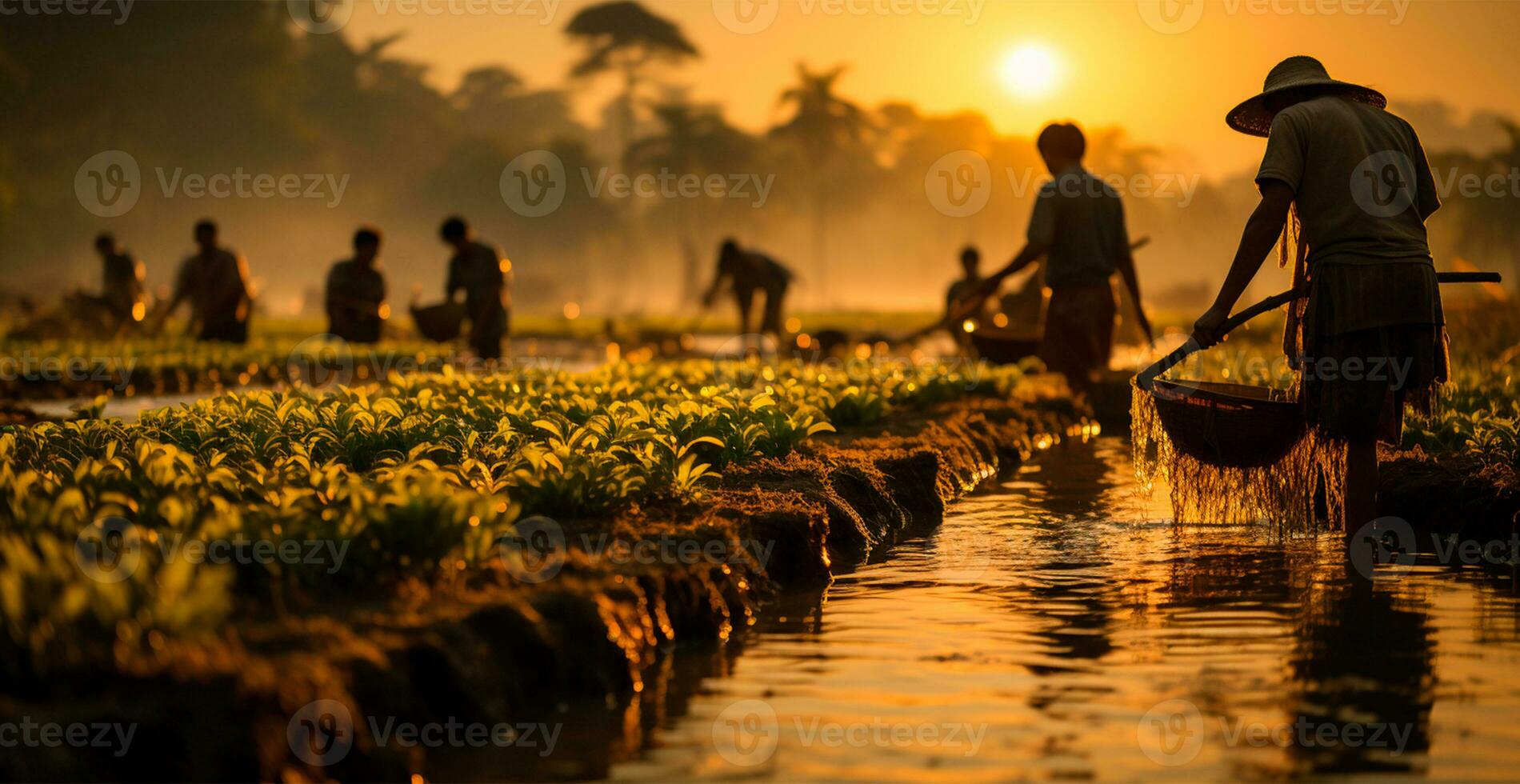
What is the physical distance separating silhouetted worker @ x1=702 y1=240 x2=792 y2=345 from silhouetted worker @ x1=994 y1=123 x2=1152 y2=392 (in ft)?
27.6

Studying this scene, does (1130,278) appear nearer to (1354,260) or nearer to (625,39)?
(1354,260)

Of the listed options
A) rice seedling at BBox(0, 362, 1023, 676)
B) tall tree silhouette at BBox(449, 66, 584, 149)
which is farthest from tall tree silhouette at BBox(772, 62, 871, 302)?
rice seedling at BBox(0, 362, 1023, 676)

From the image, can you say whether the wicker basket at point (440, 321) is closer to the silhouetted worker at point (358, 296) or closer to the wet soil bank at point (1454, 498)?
the silhouetted worker at point (358, 296)

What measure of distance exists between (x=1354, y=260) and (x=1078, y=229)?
5.56m

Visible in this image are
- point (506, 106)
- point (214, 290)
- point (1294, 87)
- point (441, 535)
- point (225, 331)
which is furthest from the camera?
point (506, 106)

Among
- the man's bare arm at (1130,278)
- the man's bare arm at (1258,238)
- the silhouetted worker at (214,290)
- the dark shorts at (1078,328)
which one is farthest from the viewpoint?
the silhouetted worker at (214,290)

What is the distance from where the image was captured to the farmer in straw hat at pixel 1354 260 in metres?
7.79

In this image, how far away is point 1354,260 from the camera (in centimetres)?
780

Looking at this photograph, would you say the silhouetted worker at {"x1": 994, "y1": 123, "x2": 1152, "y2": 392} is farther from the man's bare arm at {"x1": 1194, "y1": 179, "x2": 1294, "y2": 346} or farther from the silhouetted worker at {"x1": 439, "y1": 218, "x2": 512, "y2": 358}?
the silhouetted worker at {"x1": 439, "y1": 218, "x2": 512, "y2": 358}

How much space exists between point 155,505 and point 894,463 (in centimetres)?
469

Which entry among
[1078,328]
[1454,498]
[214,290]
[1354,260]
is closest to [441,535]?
[1354,260]

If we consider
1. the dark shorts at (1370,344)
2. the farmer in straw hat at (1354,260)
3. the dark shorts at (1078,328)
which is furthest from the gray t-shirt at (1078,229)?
the dark shorts at (1370,344)

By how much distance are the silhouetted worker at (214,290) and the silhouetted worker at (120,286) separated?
387 centimetres

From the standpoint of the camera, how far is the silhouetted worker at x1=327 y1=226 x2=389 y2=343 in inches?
803
